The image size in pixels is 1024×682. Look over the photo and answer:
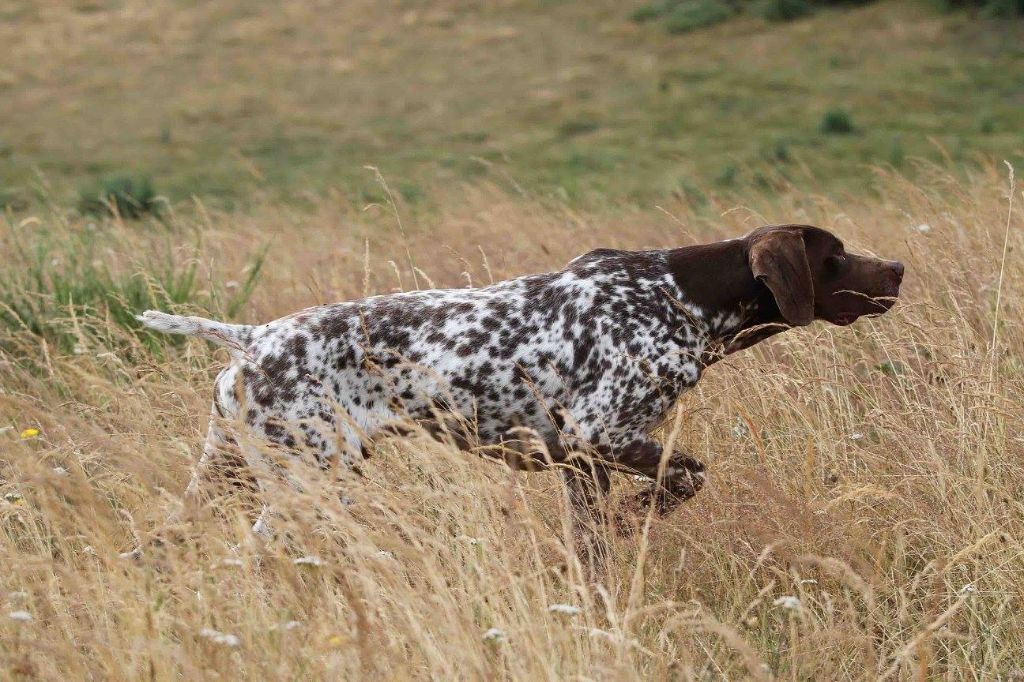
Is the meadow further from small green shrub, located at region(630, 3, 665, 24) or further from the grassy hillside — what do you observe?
small green shrub, located at region(630, 3, 665, 24)

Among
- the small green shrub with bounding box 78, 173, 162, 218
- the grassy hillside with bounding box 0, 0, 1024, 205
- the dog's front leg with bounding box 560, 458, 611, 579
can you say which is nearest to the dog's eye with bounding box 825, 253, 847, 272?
the dog's front leg with bounding box 560, 458, 611, 579

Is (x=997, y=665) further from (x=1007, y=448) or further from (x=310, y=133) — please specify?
(x=310, y=133)

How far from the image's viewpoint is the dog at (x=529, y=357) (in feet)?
13.9

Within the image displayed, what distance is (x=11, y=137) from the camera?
923 inches

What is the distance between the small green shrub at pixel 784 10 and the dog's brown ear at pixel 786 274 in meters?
24.0

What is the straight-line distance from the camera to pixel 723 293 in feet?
15.1

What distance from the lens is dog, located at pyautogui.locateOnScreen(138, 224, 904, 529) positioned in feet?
13.9

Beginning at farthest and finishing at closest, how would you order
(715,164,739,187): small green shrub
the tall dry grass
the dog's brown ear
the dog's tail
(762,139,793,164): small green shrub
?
→ 1. (762,139,793,164): small green shrub
2. (715,164,739,187): small green shrub
3. the dog's brown ear
4. the dog's tail
5. the tall dry grass

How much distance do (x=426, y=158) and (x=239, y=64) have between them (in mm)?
8613

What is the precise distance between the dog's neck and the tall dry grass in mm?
231

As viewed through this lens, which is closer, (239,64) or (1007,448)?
(1007,448)

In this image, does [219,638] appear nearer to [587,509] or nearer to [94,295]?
[587,509]

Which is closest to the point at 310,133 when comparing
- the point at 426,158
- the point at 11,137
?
the point at 426,158

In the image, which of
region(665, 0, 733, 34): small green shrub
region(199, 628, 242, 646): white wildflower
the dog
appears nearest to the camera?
region(199, 628, 242, 646): white wildflower
